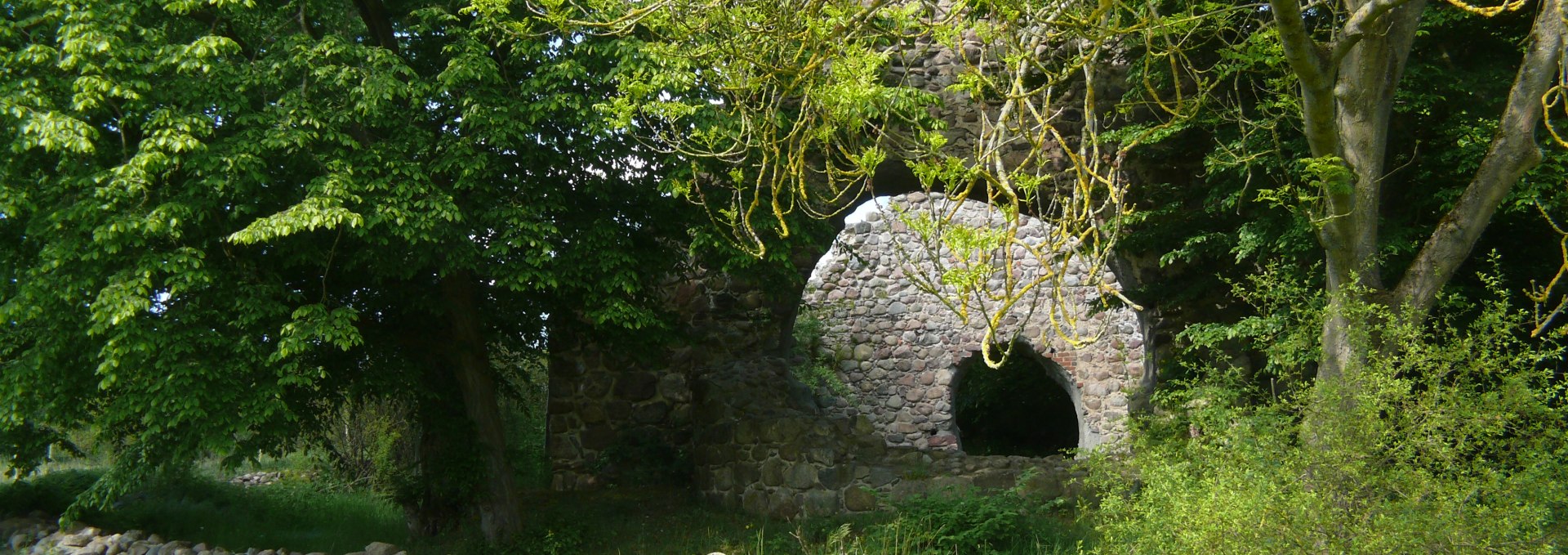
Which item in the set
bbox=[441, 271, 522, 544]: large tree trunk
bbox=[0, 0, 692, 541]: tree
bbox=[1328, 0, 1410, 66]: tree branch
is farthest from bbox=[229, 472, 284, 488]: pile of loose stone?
bbox=[1328, 0, 1410, 66]: tree branch

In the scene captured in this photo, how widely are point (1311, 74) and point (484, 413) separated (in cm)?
679

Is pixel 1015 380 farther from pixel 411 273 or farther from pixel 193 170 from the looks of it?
pixel 193 170

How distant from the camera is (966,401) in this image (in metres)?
19.2

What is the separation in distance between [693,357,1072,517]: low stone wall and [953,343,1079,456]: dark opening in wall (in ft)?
27.1

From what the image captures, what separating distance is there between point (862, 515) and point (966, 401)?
32.3 ft

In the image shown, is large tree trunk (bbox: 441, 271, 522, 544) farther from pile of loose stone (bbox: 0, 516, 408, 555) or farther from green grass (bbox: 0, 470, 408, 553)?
green grass (bbox: 0, 470, 408, 553)

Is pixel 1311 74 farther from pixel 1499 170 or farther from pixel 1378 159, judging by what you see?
pixel 1499 170

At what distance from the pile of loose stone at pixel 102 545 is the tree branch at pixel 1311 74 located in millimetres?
6932

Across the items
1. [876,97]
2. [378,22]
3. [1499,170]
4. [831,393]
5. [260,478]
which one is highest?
[378,22]

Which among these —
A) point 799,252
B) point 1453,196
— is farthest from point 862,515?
point 1453,196

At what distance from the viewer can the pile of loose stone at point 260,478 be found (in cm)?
1535

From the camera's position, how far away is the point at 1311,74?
5203 mm

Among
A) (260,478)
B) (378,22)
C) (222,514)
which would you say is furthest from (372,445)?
(378,22)

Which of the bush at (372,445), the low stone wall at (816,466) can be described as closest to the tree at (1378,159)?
the low stone wall at (816,466)
